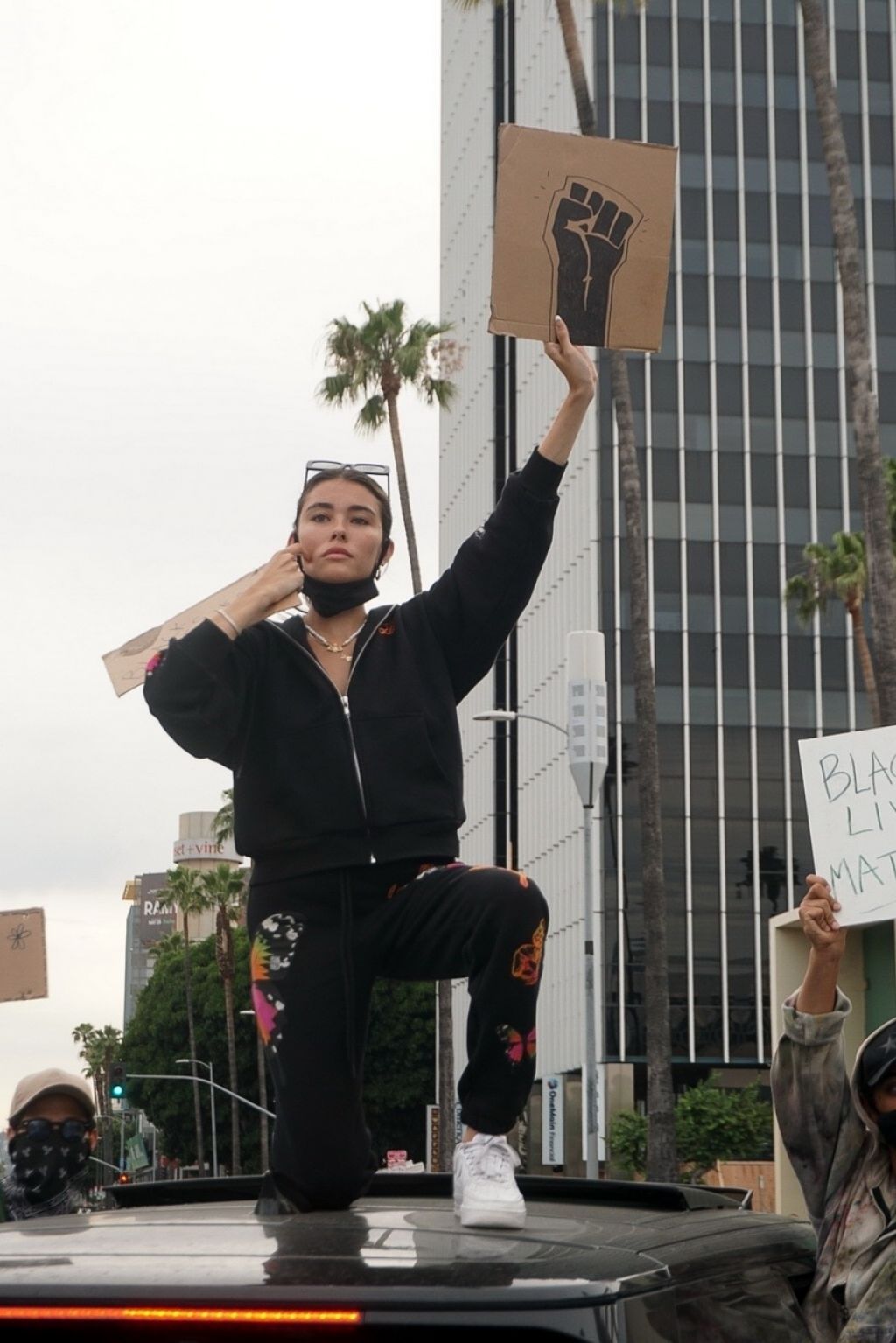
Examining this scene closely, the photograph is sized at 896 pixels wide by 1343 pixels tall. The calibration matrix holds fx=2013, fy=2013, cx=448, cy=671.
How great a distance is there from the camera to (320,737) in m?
3.70

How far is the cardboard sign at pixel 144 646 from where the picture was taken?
4.31 m

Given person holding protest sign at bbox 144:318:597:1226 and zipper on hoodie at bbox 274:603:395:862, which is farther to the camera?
zipper on hoodie at bbox 274:603:395:862

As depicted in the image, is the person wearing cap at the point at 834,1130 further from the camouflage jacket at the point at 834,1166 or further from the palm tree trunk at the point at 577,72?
the palm tree trunk at the point at 577,72

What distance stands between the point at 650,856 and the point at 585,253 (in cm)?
1989

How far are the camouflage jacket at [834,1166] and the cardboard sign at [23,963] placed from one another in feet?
17.6

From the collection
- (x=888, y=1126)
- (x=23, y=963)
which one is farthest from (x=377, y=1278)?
(x=23, y=963)

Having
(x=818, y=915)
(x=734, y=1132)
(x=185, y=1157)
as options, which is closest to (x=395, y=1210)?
(x=818, y=915)

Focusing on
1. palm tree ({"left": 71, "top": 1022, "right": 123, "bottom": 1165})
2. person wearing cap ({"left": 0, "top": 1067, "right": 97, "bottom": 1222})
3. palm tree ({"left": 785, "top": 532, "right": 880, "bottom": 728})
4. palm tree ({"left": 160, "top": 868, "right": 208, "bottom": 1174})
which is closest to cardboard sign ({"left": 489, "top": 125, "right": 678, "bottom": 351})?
person wearing cap ({"left": 0, "top": 1067, "right": 97, "bottom": 1222})

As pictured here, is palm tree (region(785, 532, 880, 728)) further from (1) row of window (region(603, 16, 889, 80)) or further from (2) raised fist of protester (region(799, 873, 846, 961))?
(2) raised fist of protester (region(799, 873, 846, 961))

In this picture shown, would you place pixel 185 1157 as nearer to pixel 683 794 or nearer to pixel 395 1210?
pixel 683 794

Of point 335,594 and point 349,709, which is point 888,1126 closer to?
point 349,709

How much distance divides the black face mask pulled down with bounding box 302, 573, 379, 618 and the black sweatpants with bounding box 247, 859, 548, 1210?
1.90ft

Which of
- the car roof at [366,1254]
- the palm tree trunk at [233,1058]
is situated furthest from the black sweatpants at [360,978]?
the palm tree trunk at [233,1058]

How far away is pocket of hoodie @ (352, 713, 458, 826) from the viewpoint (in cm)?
363
